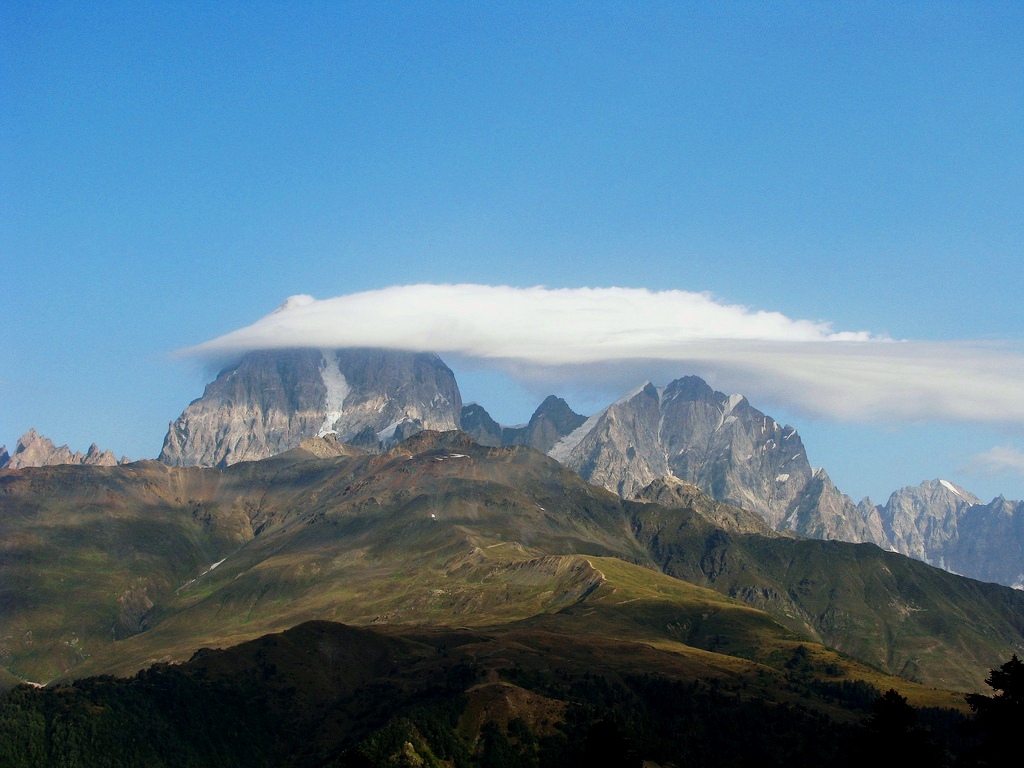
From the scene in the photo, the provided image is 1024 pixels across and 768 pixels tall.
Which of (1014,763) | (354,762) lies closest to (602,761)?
(354,762)

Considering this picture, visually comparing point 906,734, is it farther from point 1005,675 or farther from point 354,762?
point 354,762

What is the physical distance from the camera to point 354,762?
357 feet

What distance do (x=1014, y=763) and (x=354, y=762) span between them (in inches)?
2351

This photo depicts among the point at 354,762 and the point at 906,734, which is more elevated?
the point at 906,734

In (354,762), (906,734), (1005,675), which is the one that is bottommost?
(354,762)

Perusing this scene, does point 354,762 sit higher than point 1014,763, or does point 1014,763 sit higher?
point 1014,763

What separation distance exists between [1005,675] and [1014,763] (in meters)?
8.11

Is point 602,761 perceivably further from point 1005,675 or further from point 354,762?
point 1005,675

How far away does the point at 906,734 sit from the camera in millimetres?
93875

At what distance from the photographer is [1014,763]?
8606cm

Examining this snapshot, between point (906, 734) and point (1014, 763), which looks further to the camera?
point (906, 734)

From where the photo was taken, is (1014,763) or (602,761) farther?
(602,761)

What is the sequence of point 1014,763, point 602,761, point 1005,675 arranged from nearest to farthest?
point 1014,763 → point 1005,675 → point 602,761

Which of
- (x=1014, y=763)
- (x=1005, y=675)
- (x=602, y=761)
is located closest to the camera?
(x=1014, y=763)
